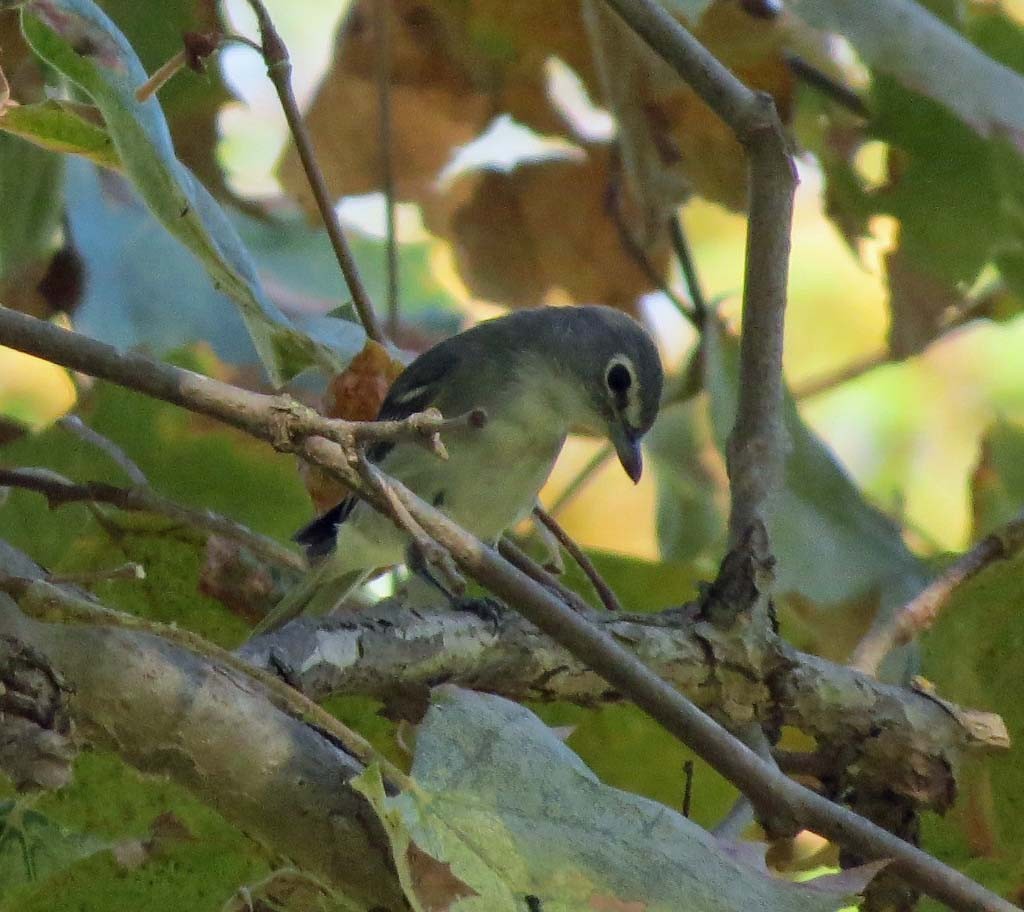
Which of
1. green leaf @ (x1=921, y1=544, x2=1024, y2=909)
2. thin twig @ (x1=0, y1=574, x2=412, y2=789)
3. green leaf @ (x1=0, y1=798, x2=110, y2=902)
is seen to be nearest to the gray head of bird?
green leaf @ (x1=921, y1=544, x2=1024, y2=909)

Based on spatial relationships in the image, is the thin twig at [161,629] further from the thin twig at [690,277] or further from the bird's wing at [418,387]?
the thin twig at [690,277]

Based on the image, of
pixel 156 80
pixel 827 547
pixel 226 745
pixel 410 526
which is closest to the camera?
pixel 410 526

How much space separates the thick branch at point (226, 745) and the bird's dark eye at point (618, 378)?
63.0 inches

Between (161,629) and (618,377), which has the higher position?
(161,629)

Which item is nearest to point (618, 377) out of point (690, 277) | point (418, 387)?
point (690, 277)

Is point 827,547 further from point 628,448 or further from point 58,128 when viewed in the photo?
point 58,128

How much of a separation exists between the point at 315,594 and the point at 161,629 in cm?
155

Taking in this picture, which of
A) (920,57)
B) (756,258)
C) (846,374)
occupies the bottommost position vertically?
(846,374)

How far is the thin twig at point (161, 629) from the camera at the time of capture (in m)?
1.28

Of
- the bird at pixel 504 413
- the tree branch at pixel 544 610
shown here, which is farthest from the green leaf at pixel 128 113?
the bird at pixel 504 413

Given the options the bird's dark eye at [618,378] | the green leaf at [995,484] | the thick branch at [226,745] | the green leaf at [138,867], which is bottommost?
the green leaf at [138,867]

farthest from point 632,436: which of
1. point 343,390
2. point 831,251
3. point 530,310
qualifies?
point 831,251

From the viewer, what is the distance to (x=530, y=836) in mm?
1288

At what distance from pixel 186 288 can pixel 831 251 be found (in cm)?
327
